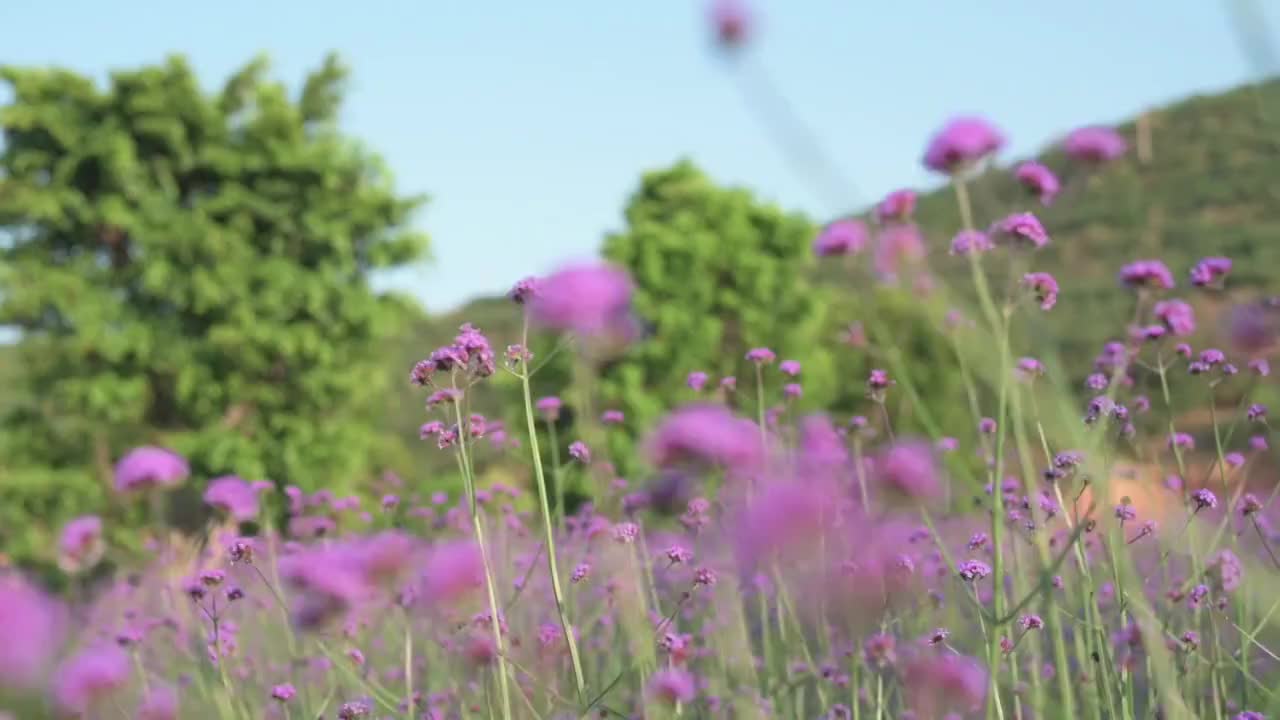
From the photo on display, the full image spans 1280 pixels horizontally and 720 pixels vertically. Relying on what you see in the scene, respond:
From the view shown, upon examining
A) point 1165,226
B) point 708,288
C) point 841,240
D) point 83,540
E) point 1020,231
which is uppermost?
point 1165,226

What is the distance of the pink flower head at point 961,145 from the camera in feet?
6.04

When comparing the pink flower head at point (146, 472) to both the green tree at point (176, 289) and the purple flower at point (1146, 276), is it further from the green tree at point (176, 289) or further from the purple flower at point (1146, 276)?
the green tree at point (176, 289)

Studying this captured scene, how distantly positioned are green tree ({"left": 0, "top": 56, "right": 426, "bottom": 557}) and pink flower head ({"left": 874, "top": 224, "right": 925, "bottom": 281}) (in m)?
17.4

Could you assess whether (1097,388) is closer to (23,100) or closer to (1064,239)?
(23,100)

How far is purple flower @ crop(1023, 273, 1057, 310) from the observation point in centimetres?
215

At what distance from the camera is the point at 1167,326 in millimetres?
3271

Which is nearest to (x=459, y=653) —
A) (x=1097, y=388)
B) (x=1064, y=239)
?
(x=1097, y=388)

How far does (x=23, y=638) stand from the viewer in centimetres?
A: 80

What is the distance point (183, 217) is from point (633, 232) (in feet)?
25.8

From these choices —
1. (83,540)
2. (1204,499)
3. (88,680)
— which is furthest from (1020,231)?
(83,540)

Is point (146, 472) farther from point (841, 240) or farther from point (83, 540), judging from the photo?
point (841, 240)

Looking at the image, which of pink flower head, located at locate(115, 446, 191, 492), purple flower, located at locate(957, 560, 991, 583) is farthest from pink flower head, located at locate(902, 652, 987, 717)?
pink flower head, located at locate(115, 446, 191, 492)

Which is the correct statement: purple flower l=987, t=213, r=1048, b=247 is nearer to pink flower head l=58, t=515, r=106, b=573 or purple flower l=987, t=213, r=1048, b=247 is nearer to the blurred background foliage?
pink flower head l=58, t=515, r=106, b=573

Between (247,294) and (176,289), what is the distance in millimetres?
1169
